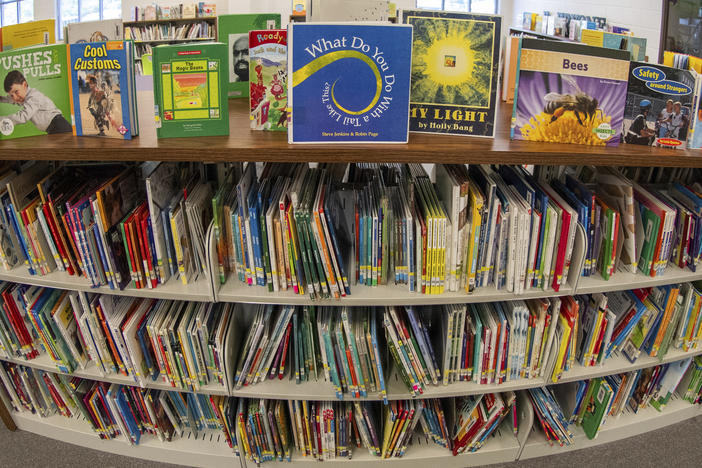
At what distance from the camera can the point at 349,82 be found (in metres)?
1.32

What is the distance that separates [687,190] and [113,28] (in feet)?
7.47

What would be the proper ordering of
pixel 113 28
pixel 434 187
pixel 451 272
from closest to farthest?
1. pixel 451 272
2. pixel 434 187
3. pixel 113 28

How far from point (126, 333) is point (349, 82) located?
1.12m

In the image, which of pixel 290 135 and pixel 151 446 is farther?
pixel 151 446

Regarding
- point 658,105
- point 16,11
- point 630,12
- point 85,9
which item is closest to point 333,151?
point 658,105

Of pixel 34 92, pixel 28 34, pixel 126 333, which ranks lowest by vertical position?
pixel 126 333

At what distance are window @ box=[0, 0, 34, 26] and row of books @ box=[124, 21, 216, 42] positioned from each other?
3.15 metres

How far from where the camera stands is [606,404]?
6.12 feet

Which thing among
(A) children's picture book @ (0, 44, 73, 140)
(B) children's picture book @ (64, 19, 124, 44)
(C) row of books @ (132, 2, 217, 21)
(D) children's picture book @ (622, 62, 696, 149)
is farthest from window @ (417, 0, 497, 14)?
(A) children's picture book @ (0, 44, 73, 140)

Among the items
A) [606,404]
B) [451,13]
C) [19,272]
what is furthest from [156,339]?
[606,404]

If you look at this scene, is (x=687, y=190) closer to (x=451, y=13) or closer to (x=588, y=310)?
(x=588, y=310)

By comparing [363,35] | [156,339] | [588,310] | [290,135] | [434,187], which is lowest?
[156,339]

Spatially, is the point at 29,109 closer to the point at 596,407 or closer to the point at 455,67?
the point at 455,67

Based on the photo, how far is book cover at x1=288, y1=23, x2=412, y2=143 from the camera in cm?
129
